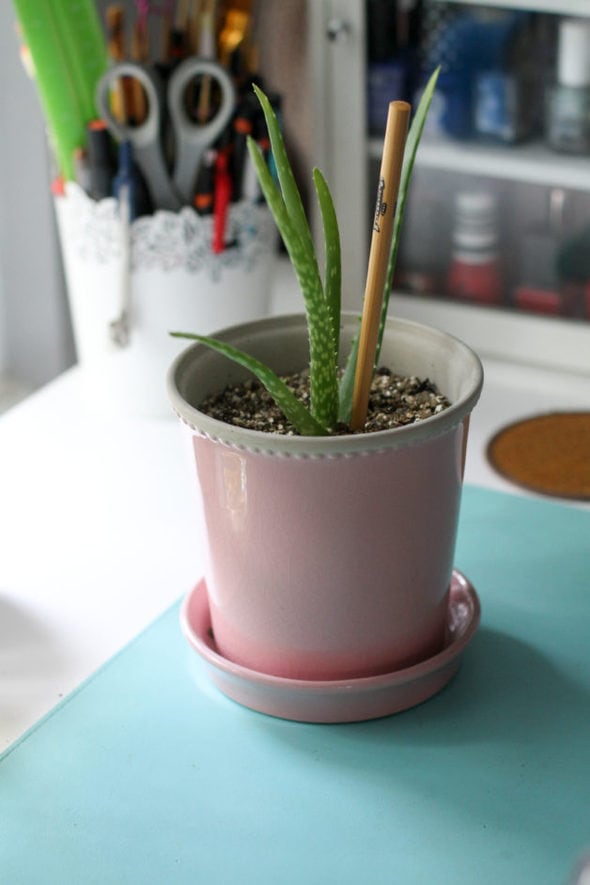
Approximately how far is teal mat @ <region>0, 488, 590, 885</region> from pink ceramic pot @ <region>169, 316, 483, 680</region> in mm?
34

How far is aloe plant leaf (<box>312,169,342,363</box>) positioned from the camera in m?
0.52

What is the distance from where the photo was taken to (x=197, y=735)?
570mm

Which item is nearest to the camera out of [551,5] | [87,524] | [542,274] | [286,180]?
[286,180]

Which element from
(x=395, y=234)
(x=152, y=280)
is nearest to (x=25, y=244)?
(x=152, y=280)

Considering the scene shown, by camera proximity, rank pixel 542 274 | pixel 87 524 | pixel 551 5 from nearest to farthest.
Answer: pixel 87 524 → pixel 551 5 → pixel 542 274

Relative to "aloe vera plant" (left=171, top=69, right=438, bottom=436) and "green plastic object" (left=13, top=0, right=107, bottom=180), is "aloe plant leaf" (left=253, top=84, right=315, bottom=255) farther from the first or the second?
"green plastic object" (left=13, top=0, right=107, bottom=180)

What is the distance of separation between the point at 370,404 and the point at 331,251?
0.08 metres

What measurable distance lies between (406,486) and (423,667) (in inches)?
3.7

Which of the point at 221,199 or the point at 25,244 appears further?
the point at 25,244

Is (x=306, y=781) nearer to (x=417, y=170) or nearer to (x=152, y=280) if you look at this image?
(x=152, y=280)

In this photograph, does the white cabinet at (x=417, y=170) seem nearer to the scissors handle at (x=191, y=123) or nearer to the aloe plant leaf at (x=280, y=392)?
the scissors handle at (x=191, y=123)

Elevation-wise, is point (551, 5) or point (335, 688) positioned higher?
point (551, 5)

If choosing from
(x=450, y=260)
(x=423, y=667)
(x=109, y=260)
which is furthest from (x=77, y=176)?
(x=423, y=667)

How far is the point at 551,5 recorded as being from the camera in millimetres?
868
